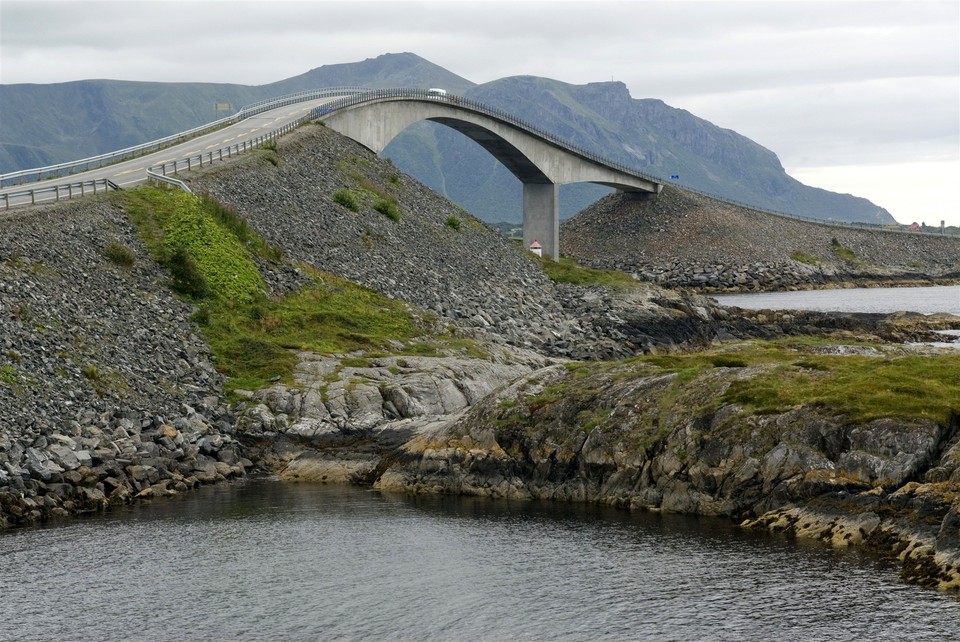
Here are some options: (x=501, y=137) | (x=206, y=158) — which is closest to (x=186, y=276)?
(x=206, y=158)

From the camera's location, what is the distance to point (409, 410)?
212 feet

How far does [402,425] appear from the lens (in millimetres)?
62219

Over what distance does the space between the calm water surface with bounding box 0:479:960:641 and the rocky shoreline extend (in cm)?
198

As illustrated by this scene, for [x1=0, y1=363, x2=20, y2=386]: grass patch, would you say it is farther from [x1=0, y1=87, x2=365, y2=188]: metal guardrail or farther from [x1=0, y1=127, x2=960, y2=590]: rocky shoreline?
[x1=0, y1=87, x2=365, y2=188]: metal guardrail

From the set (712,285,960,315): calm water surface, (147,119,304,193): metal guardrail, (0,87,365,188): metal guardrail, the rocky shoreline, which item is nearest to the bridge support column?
(712,285,960,315): calm water surface

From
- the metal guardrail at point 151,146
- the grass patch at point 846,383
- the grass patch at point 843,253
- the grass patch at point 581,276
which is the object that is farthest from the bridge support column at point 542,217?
the grass patch at point 846,383

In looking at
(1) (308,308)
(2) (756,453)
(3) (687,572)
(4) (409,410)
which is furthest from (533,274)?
(3) (687,572)

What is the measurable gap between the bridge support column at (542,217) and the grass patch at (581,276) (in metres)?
39.3

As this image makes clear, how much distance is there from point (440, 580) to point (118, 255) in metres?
43.2

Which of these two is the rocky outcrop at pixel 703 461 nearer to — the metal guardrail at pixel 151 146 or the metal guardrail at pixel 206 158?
the metal guardrail at pixel 206 158

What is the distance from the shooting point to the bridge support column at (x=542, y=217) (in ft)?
522

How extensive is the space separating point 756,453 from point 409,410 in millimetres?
20954

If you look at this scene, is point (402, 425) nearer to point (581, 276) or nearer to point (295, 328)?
point (295, 328)

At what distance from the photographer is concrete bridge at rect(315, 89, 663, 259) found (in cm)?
13338
